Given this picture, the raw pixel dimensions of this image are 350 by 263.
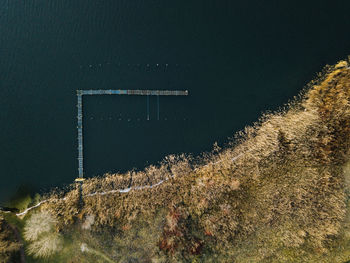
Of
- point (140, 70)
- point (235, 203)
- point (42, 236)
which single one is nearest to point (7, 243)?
point (42, 236)

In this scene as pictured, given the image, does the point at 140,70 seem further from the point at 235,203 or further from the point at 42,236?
the point at 42,236

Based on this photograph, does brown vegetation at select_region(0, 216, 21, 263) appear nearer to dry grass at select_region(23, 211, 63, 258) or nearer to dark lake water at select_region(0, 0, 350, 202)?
dry grass at select_region(23, 211, 63, 258)

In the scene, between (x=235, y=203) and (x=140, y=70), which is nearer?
(x=235, y=203)

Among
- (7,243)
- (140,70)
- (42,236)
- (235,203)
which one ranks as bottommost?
(7,243)

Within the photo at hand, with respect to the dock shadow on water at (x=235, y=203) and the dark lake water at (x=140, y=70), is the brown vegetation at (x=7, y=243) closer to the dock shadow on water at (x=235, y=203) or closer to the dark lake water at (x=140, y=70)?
the dock shadow on water at (x=235, y=203)

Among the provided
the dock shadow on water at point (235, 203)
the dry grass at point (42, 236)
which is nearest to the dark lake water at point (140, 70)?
the dock shadow on water at point (235, 203)

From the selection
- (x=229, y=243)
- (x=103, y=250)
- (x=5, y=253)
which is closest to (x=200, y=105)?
Answer: (x=229, y=243)
